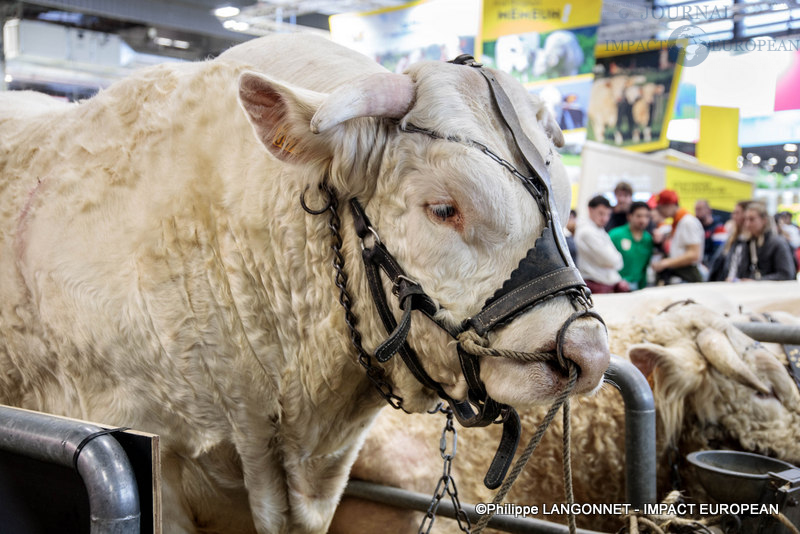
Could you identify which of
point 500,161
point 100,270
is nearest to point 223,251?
point 100,270

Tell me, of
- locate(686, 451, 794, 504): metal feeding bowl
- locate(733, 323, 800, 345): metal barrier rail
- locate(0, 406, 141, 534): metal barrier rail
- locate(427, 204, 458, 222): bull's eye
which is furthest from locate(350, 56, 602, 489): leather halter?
locate(733, 323, 800, 345): metal barrier rail

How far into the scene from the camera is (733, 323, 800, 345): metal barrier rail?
2896mm

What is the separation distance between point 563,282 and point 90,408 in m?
1.22

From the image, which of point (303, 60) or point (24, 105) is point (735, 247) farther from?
point (24, 105)

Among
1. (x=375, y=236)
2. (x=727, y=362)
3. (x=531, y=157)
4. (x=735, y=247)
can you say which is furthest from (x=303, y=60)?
(x=735, y=247)

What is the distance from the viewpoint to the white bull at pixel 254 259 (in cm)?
160

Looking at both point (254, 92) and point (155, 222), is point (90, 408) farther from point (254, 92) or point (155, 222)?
point (254, 92)

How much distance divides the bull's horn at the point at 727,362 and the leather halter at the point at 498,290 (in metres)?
1.48

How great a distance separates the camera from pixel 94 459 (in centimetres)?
105

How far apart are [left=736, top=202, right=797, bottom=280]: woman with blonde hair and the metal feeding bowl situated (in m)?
4.93

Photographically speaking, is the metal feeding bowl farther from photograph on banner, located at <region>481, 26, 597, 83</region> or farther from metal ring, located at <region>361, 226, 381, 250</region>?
photograph on banner, located at <region>481, 26, 597, 83</region>

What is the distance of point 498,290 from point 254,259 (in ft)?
2.12

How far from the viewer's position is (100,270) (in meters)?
1.89

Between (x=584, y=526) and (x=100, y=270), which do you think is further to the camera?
(x=584, y=526)
